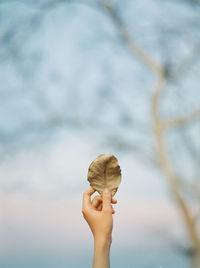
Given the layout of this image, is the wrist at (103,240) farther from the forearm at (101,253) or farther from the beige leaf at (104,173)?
the beige leaf at (104,173)

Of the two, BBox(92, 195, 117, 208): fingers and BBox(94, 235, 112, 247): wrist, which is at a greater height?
BBox(92, 195, 117, 208): fingers

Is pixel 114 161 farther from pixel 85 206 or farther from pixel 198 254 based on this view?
pixel 198 254

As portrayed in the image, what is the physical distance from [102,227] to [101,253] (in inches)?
2.4

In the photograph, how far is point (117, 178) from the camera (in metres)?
0.94

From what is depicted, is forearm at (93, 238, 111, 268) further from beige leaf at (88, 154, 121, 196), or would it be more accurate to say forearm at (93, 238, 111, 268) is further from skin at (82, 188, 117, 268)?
beige leaf at (88, 154, 121, 196)

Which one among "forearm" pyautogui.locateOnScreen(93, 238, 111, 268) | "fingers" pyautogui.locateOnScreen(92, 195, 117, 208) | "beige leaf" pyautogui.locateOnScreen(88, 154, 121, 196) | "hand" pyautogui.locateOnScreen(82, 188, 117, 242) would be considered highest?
"beige leaf" pyautogui.locateOnScreen(88, 154, 121, 196)

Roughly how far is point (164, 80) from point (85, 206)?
131 inches

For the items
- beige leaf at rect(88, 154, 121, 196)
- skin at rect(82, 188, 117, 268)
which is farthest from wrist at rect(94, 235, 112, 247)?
beige leaf at rect(88, 154, 121, 196)

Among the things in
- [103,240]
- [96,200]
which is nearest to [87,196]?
[96,200]

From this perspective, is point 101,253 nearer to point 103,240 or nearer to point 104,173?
point 103,240

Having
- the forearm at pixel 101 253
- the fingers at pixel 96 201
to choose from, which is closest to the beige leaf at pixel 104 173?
the fingers at pixel 96 201

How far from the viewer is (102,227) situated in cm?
90

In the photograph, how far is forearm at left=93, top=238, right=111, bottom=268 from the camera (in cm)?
88

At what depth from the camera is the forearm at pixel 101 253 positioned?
88 cm
